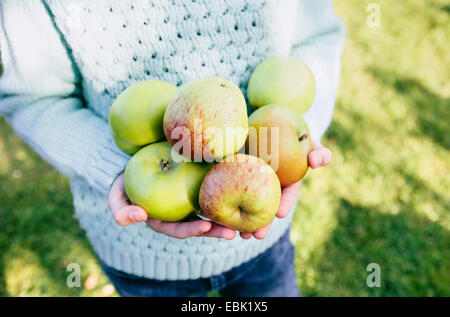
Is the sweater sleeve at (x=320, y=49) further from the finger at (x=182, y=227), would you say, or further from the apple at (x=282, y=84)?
the finger at (x=182, y=227)

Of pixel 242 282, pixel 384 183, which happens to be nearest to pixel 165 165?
pixel 242 282

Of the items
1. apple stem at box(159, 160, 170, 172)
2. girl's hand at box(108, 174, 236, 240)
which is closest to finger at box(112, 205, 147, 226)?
girl's hand at box(108, 174, 236, 240)

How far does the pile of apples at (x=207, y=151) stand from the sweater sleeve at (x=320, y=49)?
1.06 ft

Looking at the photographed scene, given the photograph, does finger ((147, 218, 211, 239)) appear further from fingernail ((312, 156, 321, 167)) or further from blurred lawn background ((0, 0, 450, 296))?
blurred lawn background ((0, 0, 450, 296))

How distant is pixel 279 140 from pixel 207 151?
0.18 meters

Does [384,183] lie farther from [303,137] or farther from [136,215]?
[136,215]

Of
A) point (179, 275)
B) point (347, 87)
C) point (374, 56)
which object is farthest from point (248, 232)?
point (374, 56)

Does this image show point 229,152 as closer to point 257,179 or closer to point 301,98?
point 257,179

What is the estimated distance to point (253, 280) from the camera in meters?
1.36

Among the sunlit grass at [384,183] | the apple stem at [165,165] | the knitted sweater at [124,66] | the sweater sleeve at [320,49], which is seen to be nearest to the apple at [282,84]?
the knitted sweater at [124,66]

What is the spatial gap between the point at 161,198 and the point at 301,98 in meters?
0.46

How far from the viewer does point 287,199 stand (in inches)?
38.3

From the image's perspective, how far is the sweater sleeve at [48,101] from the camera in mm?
955

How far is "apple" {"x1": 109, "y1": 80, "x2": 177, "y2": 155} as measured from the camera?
879 millimetres
